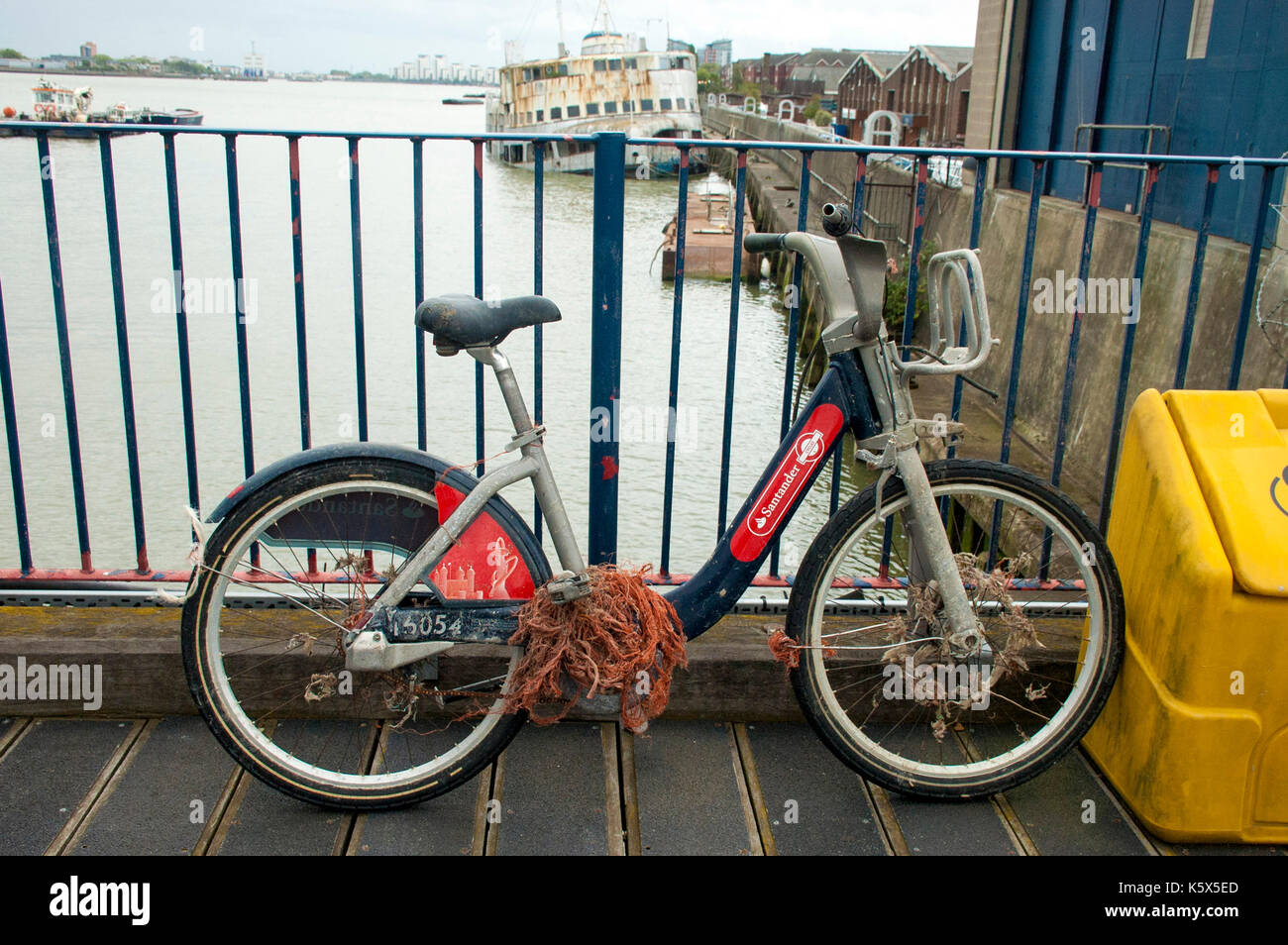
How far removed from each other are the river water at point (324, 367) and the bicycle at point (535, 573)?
2.28 ft

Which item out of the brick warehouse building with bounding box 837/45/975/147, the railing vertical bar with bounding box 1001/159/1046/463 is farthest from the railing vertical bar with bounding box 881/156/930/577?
the brick warehouse building with bounding box 837/45/975/147

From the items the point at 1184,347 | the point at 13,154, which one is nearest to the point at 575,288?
the point at 1184,347

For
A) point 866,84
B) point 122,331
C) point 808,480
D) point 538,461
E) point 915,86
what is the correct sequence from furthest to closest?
point 866,84
point 915,86
point 122,331
point 808,480
point 538,461

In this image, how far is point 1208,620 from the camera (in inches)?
87.3

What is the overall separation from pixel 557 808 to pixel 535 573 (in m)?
0.56

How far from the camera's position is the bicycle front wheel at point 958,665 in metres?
2.45

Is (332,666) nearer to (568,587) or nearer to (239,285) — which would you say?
(568,587)

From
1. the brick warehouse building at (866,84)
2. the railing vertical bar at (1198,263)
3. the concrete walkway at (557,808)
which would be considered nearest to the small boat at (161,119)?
the concrete walkway at (557,808)

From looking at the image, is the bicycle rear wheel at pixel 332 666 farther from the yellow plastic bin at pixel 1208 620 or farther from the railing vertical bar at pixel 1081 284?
the railing vertical bar at pixel 1081 284

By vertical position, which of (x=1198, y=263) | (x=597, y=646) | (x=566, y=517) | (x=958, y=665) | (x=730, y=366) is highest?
(x=1198, y=263)

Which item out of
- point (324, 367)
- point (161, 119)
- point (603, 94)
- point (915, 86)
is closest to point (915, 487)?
point (324, 367)

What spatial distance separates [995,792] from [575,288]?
16523 millimetres
